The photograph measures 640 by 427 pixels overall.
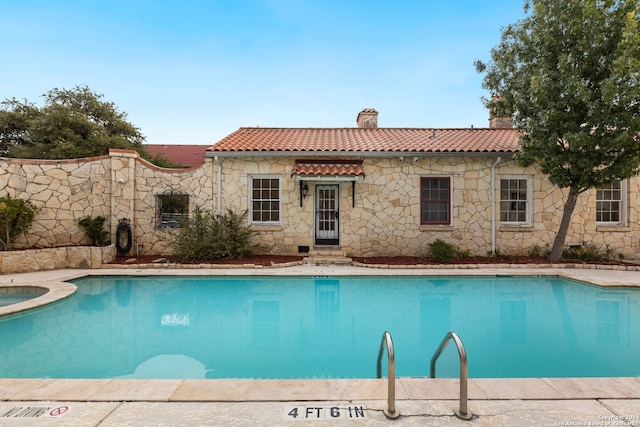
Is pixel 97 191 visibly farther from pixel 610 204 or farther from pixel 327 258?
pixel 610 204

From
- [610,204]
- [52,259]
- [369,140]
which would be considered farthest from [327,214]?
[610,204]

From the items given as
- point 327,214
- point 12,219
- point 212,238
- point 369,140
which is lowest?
point 212,238

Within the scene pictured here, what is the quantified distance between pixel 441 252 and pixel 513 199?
12.8 ft

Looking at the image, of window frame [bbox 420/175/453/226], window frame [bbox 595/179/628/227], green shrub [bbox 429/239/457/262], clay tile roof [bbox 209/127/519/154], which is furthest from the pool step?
window frame [bbox 595/179/628/227]

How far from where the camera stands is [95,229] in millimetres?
11695

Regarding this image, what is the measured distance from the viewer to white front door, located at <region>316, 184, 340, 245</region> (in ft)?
42.7

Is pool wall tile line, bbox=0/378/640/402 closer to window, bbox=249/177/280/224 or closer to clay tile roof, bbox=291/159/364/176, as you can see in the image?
clay tile roof, bbox=291/159/364/176

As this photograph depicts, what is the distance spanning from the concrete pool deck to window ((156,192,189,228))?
9.50 m

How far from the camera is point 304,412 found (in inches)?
120

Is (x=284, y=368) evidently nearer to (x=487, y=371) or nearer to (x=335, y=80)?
(x=487, y=371)

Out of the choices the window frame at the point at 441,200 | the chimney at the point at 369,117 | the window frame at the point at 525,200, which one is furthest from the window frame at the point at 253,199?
the window frame at the point at 525,200

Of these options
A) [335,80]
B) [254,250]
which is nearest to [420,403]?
[254,250]

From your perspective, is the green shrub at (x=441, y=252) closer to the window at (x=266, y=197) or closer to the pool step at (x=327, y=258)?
the pool step at (x=327, y=258)

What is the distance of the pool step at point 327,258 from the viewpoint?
11.6 m
